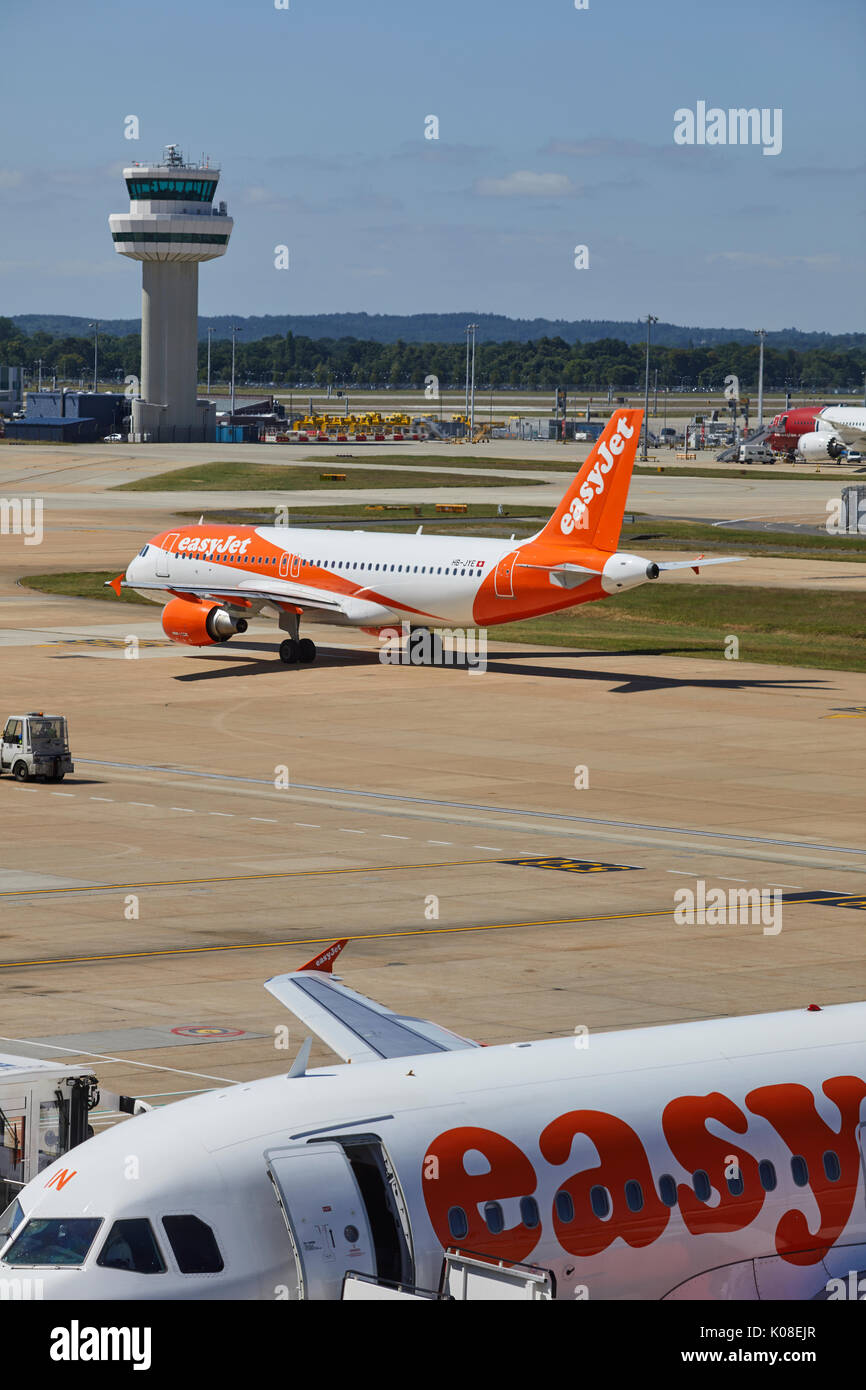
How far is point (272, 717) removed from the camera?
64.8 meters

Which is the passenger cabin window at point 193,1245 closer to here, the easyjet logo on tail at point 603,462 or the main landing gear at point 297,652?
the easyjet logo on tail at point 603,462

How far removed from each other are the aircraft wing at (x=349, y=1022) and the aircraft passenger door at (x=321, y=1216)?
149 inches

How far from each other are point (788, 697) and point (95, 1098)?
52569mm

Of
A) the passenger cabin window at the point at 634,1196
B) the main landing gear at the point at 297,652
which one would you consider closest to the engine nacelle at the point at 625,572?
the main landing gear at the point at 297,652

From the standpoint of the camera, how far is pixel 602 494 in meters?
69.1

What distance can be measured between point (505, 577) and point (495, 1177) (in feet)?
178

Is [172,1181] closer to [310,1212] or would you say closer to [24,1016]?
[310,1212]

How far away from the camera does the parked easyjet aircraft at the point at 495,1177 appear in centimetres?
1505

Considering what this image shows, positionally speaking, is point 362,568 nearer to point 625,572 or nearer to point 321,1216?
point 625,572

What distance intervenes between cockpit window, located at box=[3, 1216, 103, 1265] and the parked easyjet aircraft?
17 millimetres

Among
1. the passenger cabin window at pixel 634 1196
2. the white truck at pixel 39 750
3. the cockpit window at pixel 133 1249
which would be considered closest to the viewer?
the cockpit window at pixel 133 1249

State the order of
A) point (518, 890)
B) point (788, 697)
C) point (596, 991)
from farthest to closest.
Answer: point (788, 697), point (518, 890), point (596, 991)

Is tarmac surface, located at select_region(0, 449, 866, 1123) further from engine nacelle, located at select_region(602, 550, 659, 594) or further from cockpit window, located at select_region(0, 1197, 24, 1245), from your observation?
cockpit window, located at select_region(0, 1197, 24, 1245)
